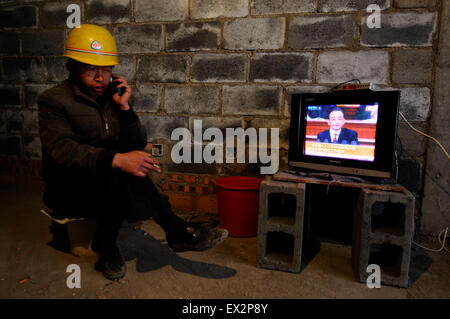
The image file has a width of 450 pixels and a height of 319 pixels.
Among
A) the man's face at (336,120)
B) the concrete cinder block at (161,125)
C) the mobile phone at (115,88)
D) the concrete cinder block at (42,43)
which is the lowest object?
the concrete cinder block at (161,125)

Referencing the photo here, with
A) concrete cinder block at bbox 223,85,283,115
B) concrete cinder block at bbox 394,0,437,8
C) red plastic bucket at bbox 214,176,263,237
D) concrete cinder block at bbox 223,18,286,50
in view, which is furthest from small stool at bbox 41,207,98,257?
concrete cinder block at bbox 394,0,437,8

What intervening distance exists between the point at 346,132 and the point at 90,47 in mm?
1642

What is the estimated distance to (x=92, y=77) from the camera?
176cm

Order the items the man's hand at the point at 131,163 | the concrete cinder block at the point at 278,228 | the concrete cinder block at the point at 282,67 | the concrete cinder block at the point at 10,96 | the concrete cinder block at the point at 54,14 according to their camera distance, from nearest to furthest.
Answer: the man's hand at the point at 131,163 < the concrete cinder block at the point at 278,228 < the concrete cinder block at the point at 282,67 < the concrete cinder block at the point at 54,14 < the concrete cinder block at the point at 10,96

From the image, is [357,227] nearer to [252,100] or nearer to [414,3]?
[252,100]

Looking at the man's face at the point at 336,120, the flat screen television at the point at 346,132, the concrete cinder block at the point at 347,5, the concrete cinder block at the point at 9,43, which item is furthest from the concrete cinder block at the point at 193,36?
the concrete cinder block at the point at 9,43

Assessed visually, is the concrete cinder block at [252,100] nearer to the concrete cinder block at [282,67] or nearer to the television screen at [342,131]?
the concrete cinder block at [282,67]

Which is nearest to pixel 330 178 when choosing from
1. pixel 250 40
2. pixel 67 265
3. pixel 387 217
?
pixel 387 217

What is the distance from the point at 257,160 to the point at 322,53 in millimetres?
991

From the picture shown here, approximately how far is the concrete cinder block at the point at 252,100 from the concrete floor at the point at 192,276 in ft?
3.55

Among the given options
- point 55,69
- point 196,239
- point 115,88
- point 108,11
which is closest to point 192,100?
point 115,88

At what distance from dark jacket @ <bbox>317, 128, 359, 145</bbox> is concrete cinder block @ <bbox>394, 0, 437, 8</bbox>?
1073mm

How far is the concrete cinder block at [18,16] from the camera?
122 inches

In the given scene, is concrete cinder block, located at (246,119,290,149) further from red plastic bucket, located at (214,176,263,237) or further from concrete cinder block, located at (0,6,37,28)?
concrete cinder block, located at (0,6,37,28)
